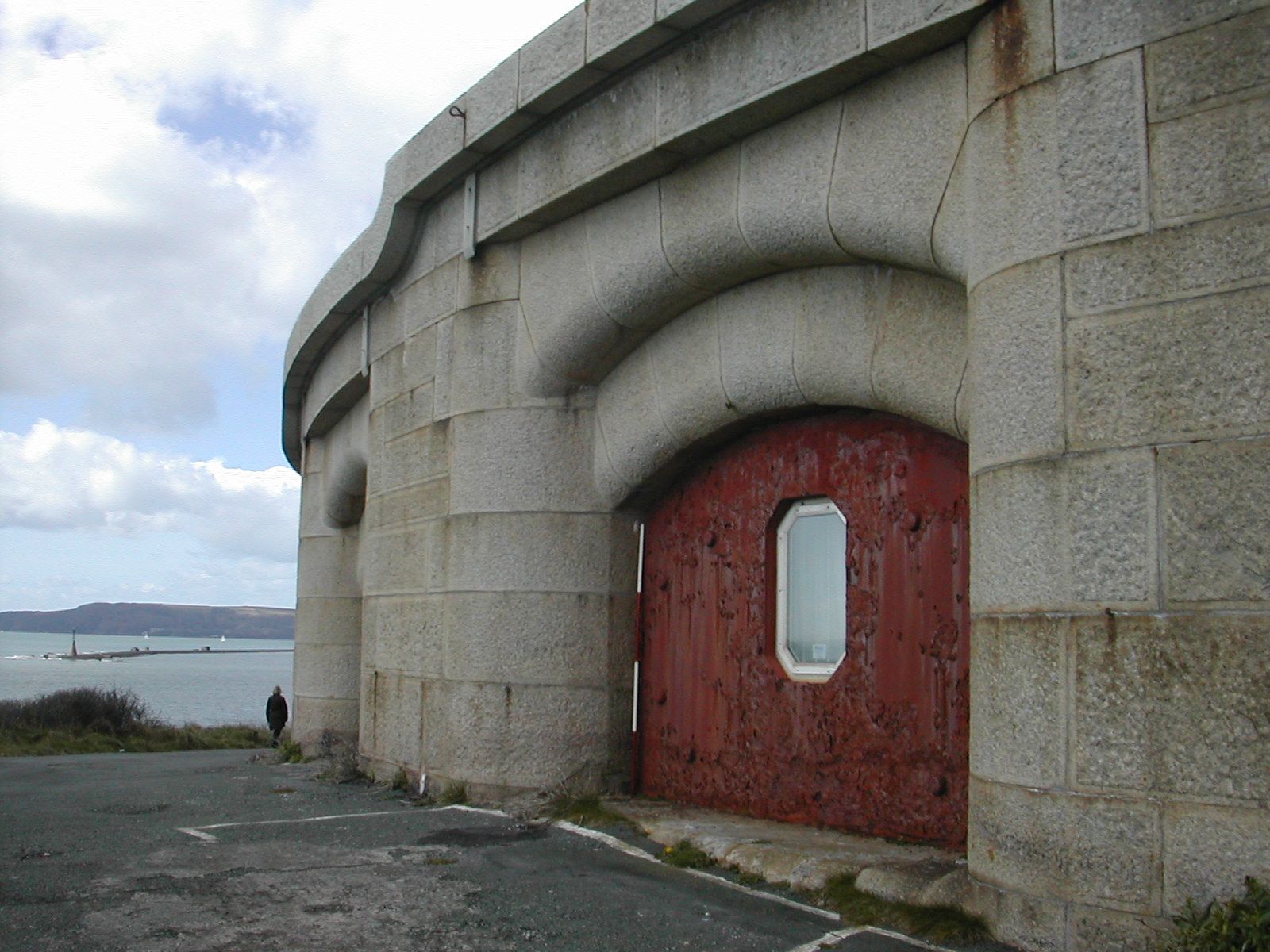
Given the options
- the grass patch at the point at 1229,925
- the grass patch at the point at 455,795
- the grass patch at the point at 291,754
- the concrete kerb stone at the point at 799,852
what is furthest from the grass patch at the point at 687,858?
the grass patch at the point at 291,754

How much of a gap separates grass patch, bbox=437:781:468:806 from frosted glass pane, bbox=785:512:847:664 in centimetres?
265

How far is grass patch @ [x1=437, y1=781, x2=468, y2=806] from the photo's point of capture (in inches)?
338

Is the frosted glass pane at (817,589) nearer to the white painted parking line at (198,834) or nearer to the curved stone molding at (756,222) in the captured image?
the curved stone molding at (756,222)

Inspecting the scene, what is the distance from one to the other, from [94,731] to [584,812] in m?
14.4

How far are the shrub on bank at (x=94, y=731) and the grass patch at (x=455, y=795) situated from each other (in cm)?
918

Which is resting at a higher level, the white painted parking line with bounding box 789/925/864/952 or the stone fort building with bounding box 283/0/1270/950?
the stone fort building with bounding box 283/0/1270/950

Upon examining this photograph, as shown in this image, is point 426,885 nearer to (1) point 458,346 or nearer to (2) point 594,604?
(2) point 594,604

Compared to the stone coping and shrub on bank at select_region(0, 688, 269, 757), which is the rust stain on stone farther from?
shrub on bank at select_region(0, 688, 269, 757)

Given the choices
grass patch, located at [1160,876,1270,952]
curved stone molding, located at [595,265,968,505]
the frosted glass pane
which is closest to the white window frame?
the frosted glass pane

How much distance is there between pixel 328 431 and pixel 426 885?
9798 mm

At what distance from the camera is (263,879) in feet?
20.5

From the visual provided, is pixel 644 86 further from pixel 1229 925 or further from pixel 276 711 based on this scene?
pixel 276 711

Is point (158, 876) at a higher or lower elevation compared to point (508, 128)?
lower

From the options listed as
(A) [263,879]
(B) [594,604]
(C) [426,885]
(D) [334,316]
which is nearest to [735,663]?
(B) [594,604]
